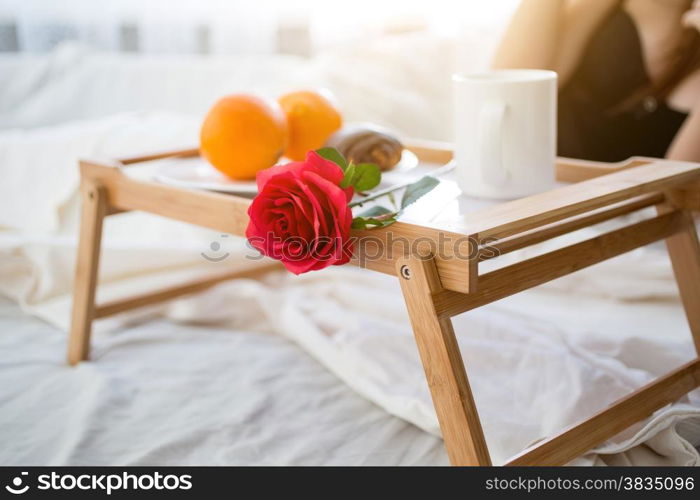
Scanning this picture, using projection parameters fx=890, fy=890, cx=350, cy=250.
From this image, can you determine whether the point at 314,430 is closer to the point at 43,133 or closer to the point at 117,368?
the point at 117,368

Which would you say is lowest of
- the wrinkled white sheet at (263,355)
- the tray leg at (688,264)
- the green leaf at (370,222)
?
the wrinkled white sheet at (263,355)

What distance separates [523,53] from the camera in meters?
1.45

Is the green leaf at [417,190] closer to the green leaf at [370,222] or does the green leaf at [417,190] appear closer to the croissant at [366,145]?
the green leaf at [370,222]

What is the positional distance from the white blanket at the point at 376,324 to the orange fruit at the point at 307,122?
259mm

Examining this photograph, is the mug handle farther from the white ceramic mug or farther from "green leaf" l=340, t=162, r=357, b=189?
"green leaf" l=340, t=162, r=357, b=189

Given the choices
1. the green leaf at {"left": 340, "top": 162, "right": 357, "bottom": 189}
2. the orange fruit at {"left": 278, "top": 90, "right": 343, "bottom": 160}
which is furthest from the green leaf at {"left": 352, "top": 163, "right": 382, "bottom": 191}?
the orange fruit at {"left": 278, "top": 90, "right": 343, "bottom": 160}

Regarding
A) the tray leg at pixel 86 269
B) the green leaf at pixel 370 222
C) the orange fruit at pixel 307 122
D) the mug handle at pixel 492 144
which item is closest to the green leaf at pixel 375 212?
the green leaf at pixel 370 222

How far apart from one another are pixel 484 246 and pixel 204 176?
1.33 feet

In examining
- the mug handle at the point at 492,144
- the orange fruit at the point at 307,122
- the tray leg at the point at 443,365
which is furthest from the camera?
the orange fruit at the point at 307,122

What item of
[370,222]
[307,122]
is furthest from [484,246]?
[307,122]

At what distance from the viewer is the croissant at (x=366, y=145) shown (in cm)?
97

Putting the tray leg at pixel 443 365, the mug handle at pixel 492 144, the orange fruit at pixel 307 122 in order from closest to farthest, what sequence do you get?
the tray leg at pixel 443 365 → the mug handle at pixel 492 144 → the orange fruit at pixel 307 122

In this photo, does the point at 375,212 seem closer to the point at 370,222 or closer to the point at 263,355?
the point at 370,222

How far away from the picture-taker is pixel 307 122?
3.44 feet
